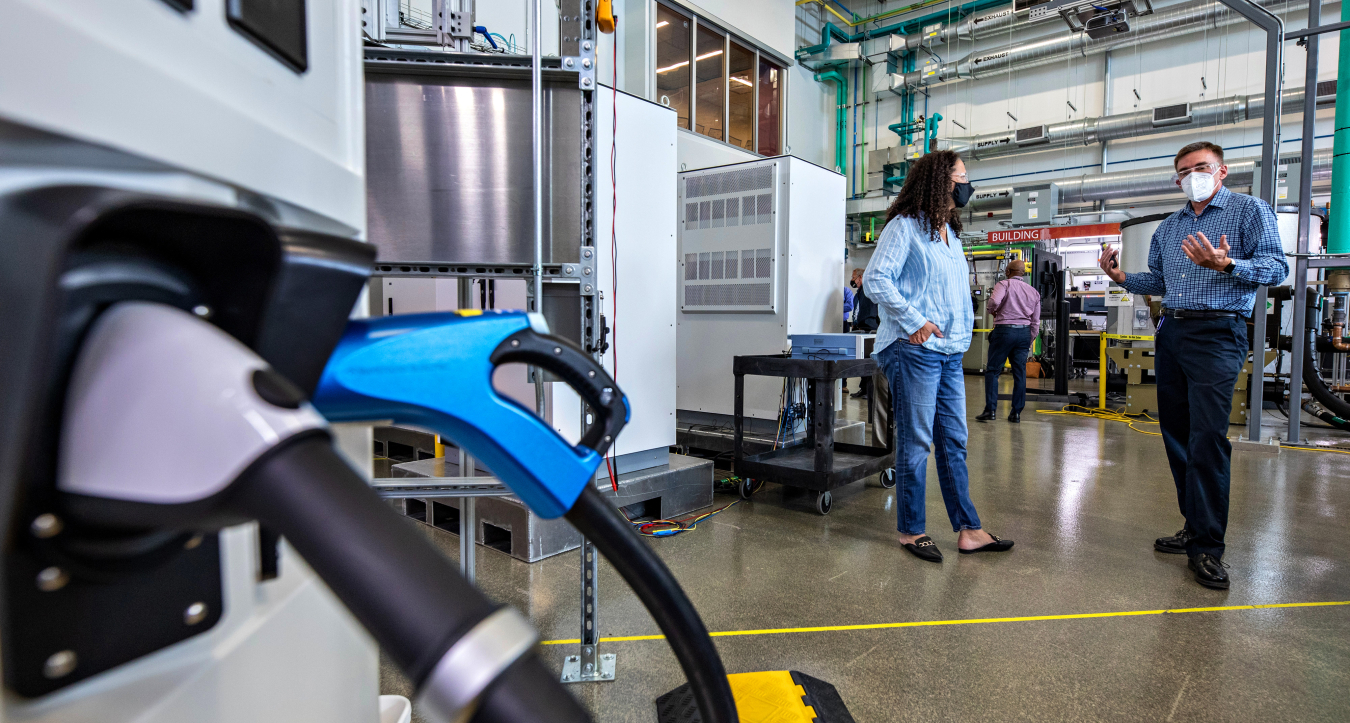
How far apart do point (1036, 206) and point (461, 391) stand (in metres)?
10.5

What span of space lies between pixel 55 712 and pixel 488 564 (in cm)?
260

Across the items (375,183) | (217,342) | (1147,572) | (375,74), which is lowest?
(1147,572)

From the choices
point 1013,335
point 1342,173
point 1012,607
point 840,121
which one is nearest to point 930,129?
point 840,121

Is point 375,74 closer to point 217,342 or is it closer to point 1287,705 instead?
point 217,342

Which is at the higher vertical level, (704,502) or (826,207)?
(826,207)

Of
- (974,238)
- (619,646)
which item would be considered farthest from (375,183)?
(974,238)

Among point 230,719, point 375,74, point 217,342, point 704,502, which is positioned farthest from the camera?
point 704,502

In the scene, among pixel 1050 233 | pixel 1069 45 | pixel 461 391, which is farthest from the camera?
pixel 1069 45

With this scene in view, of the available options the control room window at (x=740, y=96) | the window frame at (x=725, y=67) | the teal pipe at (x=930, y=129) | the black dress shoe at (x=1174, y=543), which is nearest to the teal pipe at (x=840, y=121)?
the teal pipe at (x=930, y=129)

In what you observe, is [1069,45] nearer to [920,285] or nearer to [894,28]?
[894,28]

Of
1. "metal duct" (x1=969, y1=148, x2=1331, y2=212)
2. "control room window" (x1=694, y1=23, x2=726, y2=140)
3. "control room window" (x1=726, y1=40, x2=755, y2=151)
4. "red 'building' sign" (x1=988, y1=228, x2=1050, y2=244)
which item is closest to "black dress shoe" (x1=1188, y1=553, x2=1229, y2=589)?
"control room window" (x1=694, y1=23, x2=726, y2=140)

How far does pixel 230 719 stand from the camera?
0.36 meters

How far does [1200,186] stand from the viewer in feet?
9.09

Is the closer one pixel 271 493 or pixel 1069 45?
pixel 271 493
